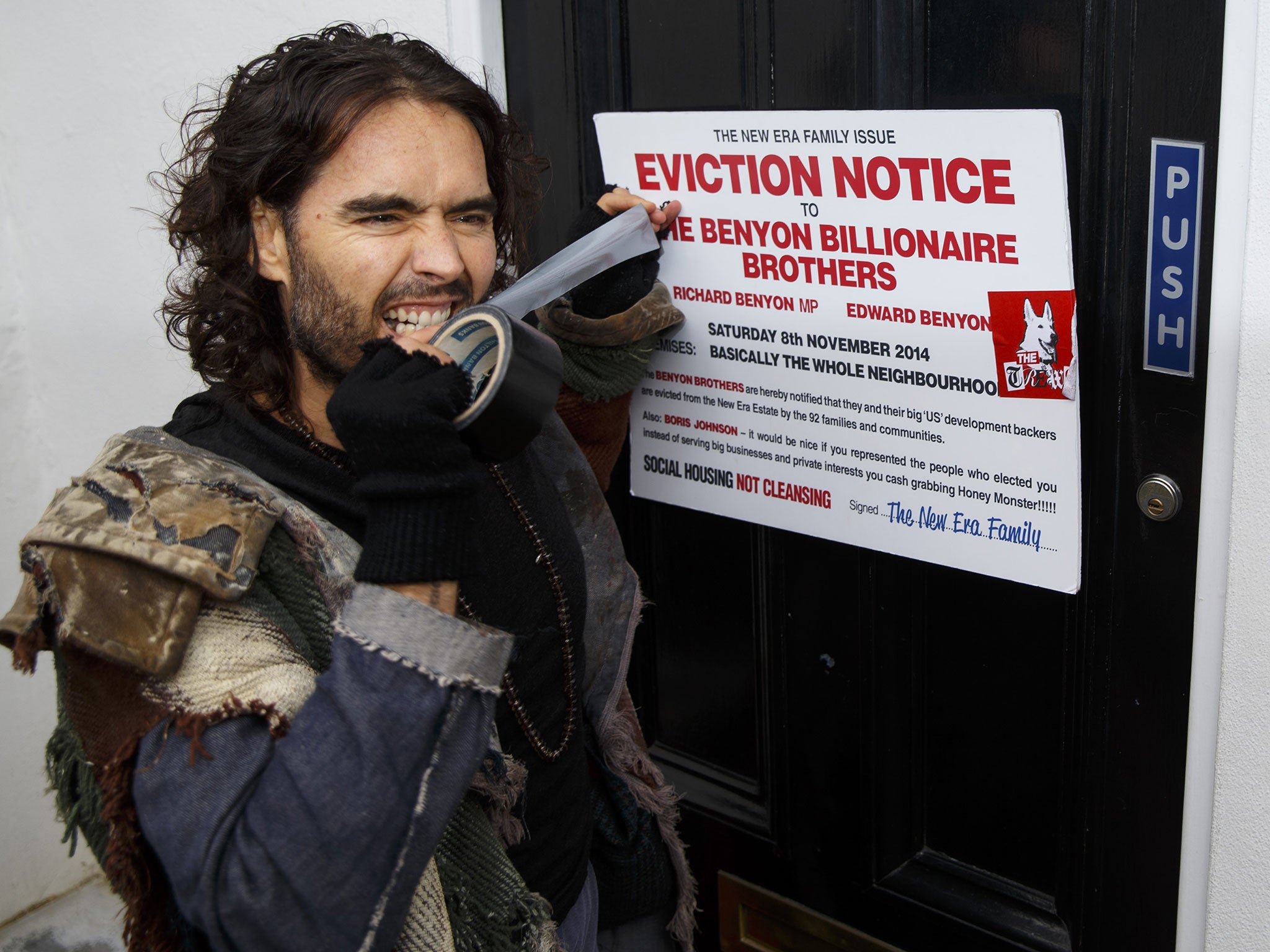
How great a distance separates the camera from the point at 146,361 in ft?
8.87

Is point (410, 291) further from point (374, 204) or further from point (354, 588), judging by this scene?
point (354, 588)

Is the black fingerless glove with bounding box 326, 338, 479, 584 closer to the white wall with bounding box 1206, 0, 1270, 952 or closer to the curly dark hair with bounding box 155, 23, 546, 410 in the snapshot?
the curly dark hair with bounding box 155, 23, 546, 410

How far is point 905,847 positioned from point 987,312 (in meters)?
0.92

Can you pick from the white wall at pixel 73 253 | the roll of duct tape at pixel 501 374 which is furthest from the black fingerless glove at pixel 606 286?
the white wall at pixel 73 253

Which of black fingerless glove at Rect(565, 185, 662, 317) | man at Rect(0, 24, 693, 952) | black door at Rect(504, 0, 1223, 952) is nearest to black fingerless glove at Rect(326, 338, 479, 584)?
man at Rect(0, 24, 693, 952)

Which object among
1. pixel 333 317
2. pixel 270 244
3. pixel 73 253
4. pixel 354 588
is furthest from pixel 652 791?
pixel 73 253

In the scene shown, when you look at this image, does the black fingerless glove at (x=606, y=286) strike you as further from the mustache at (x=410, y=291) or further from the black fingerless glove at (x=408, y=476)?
the black fingerless glove at (x=408, y=476)

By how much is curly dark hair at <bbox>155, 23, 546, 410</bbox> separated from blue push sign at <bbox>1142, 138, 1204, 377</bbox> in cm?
89

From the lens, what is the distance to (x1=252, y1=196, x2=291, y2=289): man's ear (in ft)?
5.31

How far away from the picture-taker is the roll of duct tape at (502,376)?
1.25 metres

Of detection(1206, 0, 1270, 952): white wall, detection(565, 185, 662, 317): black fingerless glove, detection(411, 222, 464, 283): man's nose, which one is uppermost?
detection(411, 222, 464, 283): man's nose

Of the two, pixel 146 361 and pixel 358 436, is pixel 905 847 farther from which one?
pixel 146 361

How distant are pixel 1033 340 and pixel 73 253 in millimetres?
2120

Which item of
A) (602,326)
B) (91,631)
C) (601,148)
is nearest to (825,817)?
(602,326)
